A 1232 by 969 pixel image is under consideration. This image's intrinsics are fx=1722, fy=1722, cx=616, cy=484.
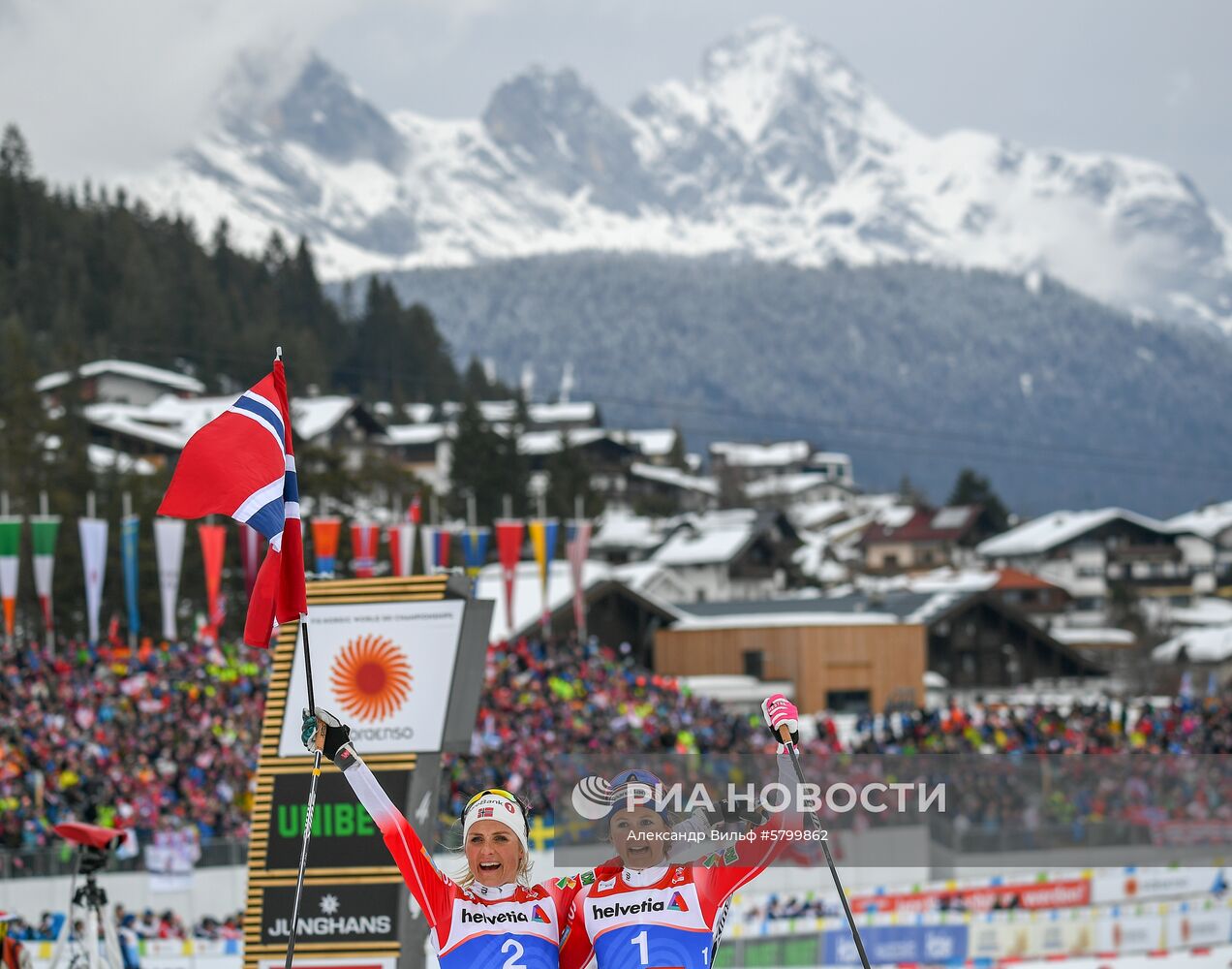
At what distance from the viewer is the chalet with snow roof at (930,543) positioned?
106438 millimetres

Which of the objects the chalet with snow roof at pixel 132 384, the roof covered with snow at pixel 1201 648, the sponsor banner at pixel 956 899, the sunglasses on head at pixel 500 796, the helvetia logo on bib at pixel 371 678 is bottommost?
the sponsor banner at pixel 956 899

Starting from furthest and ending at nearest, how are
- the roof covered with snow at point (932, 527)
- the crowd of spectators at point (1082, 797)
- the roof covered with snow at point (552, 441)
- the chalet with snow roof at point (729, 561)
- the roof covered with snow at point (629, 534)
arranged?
the roof covered with snow at point (932, 527) → the roof covered with snow at point (552, 441) → the roof covered with snow at point (629, 534) → the chalet with snow roof at point (729, 561) → the crowd of spectators at point (1082, 797)

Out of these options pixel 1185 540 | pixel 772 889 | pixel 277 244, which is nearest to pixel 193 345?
pixel 277 244

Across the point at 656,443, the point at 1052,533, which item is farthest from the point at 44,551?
the point at 656,443

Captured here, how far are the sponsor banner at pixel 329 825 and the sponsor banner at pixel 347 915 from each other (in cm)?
16

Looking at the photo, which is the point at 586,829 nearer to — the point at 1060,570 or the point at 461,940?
the point at 461,940

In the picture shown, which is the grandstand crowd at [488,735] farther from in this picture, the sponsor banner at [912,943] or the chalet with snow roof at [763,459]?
the chalet with snow roof at [763,459]

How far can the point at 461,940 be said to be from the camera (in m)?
6.03

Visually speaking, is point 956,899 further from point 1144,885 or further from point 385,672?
point 385,672

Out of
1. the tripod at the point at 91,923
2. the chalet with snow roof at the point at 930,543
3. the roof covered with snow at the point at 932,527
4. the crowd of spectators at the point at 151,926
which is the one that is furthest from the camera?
the roof covered with snow at the point at 932,527

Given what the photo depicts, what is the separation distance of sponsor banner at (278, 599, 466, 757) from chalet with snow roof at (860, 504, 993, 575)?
94053mm

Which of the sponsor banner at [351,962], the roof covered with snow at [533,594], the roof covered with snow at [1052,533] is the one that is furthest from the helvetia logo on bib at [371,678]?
the roof covered with snow at [1052,533]

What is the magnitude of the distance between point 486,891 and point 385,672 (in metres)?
5.66

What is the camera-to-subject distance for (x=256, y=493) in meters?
7.67
